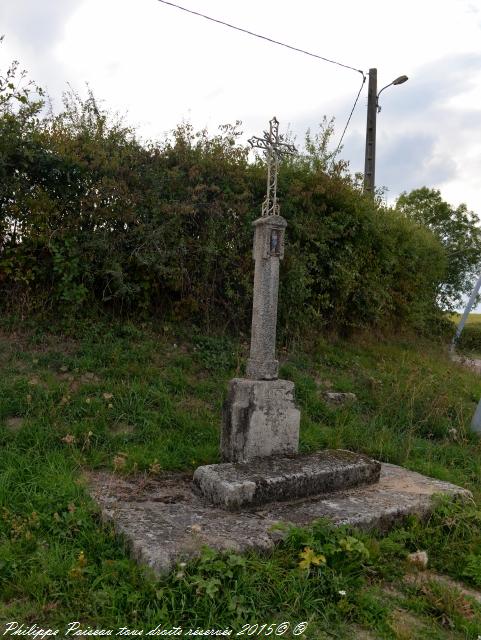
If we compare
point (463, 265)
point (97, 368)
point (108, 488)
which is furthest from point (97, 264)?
point (463, 265)

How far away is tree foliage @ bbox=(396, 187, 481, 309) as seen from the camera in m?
19.0

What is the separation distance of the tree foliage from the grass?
11819mm

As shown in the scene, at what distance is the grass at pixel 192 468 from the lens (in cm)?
267

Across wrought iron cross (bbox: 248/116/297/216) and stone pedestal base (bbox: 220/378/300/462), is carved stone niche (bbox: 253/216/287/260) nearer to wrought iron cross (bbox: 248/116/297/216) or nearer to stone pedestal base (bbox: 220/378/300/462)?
wrought iron cross (bbox: 248/116/297/216)

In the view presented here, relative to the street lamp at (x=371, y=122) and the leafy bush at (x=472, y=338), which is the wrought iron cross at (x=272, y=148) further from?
the leafy bush at (x=472, y=338)

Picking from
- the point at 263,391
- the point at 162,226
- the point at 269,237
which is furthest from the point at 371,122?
the point at 263,391

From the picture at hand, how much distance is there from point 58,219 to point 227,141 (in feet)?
8.99

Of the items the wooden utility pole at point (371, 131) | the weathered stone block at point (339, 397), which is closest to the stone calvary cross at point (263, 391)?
the weathered stone block at point (339, 397)

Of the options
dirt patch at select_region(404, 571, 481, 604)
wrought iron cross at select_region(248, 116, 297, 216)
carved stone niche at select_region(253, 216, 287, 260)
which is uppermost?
wrought iron cross at select_region(248, 116, 297, 216)

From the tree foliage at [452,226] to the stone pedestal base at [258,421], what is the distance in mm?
15343

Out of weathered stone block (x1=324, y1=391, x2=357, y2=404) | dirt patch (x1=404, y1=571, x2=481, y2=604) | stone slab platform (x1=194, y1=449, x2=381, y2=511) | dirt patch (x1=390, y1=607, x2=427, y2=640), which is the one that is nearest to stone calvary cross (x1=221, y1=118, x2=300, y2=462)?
stone slab platform (x1=194, y1=449, x2=381, y2=511)

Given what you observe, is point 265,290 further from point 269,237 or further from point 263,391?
point 263,391

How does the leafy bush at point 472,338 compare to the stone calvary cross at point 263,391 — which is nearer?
the stone calvary cross at point 263,391

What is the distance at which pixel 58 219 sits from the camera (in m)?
6.32
